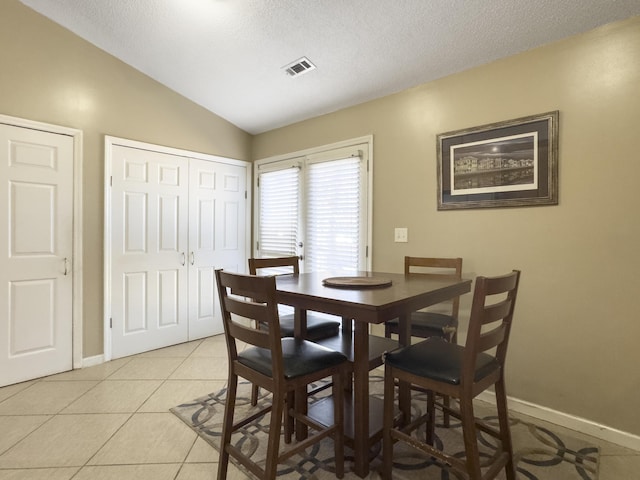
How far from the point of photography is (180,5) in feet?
7.73

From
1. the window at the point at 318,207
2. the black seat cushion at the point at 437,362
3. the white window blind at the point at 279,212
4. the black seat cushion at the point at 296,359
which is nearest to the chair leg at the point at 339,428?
the black seat cushion at the point at 296,359

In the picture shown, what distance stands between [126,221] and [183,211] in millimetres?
567

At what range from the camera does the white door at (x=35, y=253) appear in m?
2.67

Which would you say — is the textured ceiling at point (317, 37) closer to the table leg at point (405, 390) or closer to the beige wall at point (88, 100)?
the beige wall at point (88, 100)

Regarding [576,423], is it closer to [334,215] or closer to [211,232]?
[334,215]

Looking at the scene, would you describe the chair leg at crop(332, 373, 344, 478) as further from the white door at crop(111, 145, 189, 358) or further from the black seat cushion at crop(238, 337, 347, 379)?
the white door at crop(111, 145, 189, 358)

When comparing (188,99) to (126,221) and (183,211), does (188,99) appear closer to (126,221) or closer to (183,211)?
(183,211)

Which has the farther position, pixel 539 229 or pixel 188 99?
pixel 188 99

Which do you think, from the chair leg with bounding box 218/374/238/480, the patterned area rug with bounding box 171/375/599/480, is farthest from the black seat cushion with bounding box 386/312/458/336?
the chair leg with bounding box 218/374/238/480

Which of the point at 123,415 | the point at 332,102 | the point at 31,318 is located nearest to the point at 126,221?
the point at 31,318

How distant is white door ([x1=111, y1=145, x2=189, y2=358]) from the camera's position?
3.25 metres

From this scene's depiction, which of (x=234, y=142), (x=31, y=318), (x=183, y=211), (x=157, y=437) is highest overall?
(x=234, y=142)

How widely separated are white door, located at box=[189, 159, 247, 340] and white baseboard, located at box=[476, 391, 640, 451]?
295cm

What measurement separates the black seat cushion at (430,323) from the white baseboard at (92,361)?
2.64 metres
